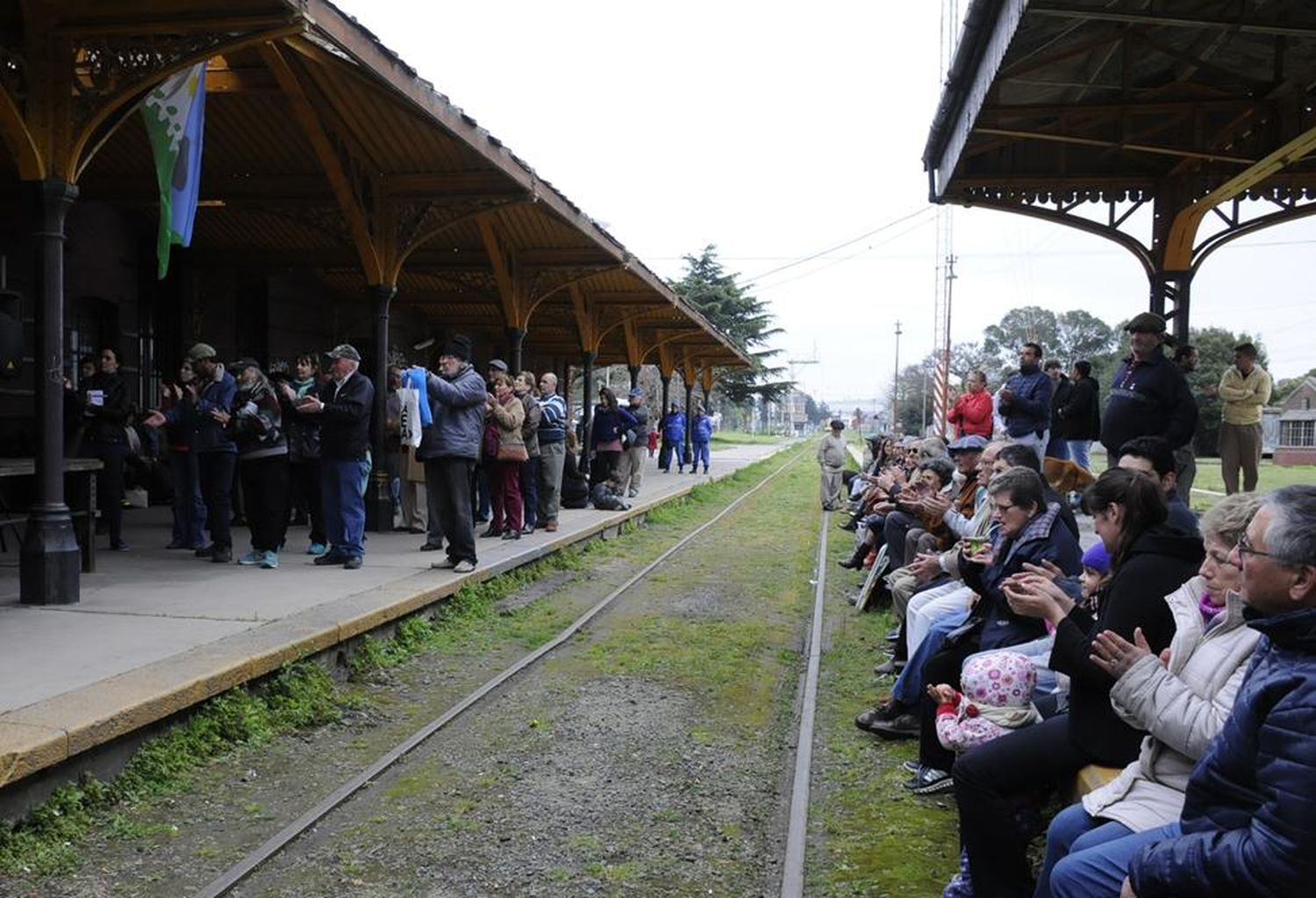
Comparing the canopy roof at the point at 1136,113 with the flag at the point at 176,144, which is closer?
the canopy roof at the point at 1136,113

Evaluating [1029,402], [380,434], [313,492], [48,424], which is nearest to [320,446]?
[313,492]

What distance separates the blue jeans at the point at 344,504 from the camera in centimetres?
784

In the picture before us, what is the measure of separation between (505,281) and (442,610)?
23.4 ft

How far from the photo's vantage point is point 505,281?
548 inches

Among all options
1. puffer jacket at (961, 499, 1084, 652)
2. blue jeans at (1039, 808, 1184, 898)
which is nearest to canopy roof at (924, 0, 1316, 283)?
puffer jacket at (961, 499, 1084, 652)

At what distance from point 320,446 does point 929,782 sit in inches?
214

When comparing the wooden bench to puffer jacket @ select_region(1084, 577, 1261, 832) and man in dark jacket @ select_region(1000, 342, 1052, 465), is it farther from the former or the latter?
man in dark jacket @ select_region(1000, 342, 1052, 465)

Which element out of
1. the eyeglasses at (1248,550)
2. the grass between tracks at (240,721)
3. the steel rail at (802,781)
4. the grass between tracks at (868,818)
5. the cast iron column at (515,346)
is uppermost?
the cast iron column at (515,346)

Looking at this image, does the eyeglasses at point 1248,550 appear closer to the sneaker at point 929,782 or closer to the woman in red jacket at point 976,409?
the sneaker at point 929,782

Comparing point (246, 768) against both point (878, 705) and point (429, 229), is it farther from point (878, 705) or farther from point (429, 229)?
point (429, 229)

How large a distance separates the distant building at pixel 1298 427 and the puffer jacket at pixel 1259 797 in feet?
145

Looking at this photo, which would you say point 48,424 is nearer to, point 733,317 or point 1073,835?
point 1073,835

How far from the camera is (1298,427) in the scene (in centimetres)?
4641

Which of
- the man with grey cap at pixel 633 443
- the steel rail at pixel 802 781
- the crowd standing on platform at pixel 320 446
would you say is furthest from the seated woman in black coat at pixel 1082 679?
the man with grey cap at pixel 633 443
